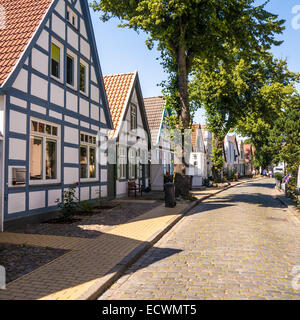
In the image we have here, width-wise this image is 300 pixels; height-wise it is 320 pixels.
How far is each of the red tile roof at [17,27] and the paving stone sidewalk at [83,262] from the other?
4.47 m

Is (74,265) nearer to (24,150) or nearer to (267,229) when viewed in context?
(24,150)

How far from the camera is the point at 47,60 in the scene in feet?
33.3

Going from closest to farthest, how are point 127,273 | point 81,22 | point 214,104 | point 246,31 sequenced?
point 127,273, point 81,22, point 246,31, point 214,104

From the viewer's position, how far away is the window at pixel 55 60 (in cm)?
1069

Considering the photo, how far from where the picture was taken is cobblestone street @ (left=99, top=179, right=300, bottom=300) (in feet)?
14.7

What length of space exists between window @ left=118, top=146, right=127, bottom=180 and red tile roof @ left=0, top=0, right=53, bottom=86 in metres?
8.64

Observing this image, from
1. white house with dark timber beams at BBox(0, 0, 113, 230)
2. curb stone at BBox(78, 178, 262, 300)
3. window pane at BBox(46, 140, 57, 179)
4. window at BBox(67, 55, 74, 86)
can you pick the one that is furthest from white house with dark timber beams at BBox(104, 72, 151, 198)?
curb stone at BBox(78, 178, 262, 300)

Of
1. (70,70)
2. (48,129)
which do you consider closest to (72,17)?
(70,70)

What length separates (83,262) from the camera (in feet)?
18.4

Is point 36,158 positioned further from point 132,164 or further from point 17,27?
point 132,164

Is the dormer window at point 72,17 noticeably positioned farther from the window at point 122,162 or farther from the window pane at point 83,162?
the window at point 122,162

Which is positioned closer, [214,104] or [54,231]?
[54,231]
